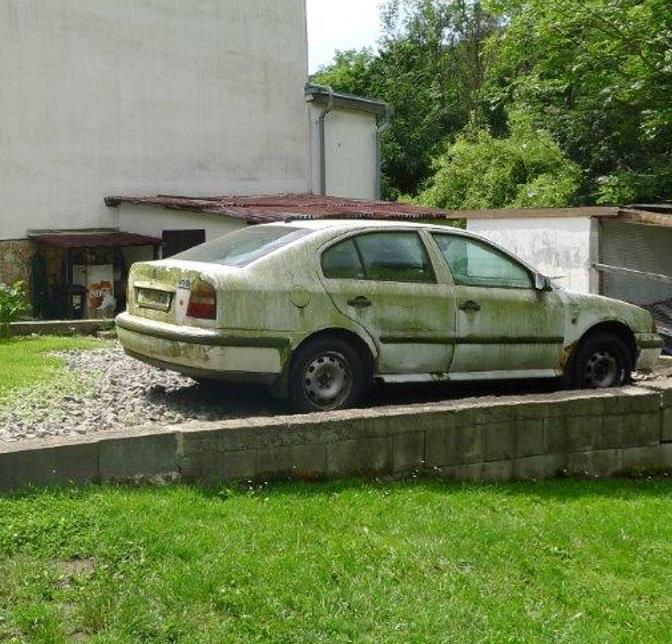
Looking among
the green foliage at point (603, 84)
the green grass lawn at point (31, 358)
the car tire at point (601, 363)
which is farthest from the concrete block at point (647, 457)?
the green foliage at point (603, 84)

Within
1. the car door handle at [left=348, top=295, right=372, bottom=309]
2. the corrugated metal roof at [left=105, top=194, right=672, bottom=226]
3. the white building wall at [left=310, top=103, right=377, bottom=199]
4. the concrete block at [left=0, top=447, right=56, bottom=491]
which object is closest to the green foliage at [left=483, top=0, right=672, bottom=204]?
the corrugated metal roof at [left=105, top=194, right=672, bottom=226]

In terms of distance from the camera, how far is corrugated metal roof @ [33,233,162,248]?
55.7ft

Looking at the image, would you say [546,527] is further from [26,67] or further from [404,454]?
[26,67]

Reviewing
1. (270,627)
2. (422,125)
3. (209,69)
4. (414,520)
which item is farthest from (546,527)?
(422,125)

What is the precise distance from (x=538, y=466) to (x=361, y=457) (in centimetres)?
154

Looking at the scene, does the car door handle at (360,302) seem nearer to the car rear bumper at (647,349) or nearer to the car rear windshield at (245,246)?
the car rear windshield at (245,246)

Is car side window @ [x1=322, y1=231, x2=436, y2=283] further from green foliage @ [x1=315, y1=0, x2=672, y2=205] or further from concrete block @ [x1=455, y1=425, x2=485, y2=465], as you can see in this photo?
green foliage @ [x1=315, y1=0, x2=672, y2=205]

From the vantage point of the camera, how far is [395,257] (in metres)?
7.47

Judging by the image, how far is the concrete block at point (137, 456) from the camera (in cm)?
518

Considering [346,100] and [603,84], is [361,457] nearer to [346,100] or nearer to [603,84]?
[346,100]

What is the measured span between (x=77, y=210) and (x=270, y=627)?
1540cm

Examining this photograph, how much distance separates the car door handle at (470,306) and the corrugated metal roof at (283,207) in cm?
800

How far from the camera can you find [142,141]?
18953 mm

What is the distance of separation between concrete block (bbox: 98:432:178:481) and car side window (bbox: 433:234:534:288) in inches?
127
